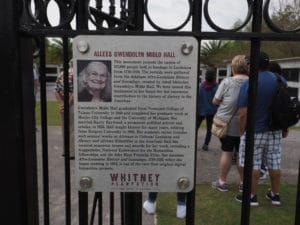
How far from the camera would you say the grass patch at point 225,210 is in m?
3.80

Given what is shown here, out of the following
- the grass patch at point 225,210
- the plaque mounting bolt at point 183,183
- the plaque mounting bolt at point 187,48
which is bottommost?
the grass patch at point 225,210

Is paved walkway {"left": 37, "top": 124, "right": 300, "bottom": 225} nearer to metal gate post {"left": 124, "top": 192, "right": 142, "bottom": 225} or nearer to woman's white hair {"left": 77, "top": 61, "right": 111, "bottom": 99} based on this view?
metal gate post {"left": 124, "top": 192, "right": 142, "bottom": 225}

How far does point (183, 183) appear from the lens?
4.88 feet

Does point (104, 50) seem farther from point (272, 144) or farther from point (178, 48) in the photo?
point (272, 144)

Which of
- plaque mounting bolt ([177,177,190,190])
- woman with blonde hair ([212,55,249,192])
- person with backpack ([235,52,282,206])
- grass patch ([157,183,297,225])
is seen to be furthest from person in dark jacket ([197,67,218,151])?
plaque mounting bolt ([177,177,190,190])

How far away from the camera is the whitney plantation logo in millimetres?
1485

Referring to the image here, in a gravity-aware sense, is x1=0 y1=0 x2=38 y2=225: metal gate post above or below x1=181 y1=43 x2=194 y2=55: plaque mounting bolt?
below

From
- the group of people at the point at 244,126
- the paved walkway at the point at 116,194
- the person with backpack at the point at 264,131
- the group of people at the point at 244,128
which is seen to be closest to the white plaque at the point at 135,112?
the group of people at the point at 244,126

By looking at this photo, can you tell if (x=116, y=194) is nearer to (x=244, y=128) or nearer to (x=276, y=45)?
(x=244, y=128)

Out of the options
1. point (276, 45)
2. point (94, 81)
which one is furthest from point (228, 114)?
point (276, 45)

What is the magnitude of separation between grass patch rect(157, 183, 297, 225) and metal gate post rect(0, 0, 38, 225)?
244 centimetres

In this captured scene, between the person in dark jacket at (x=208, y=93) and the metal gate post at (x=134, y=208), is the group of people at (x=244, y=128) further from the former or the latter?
the person in dark jacket at (x=208, y=93)

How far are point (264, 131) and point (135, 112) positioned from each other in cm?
282

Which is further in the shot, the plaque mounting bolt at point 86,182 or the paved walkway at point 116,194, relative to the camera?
the paved walkway at point 116,194
